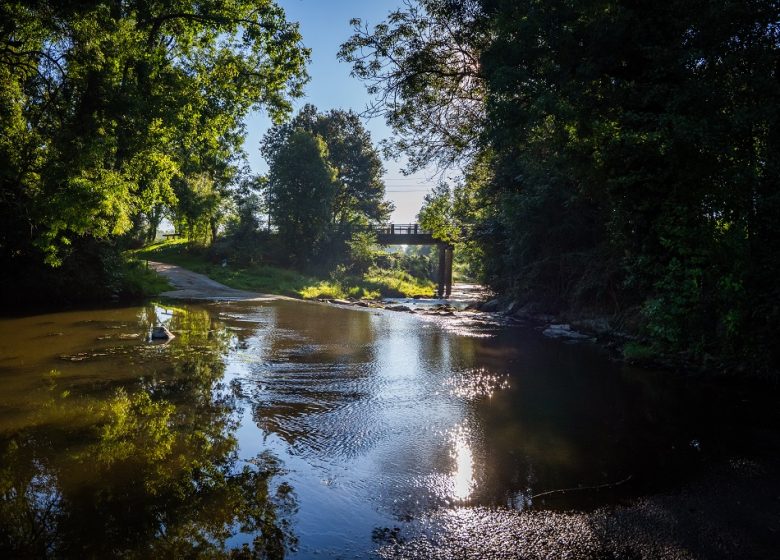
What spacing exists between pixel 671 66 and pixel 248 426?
32.7ft

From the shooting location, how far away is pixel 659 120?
876 centimetres

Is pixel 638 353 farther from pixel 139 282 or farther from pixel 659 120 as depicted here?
pixel 139 282

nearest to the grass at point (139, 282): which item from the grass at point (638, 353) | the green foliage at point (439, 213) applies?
the green foliage at point (439, 213)

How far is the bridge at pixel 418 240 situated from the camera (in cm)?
4412

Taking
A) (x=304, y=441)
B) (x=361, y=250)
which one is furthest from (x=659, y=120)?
(x=361, y=250)

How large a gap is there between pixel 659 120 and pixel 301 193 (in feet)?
107

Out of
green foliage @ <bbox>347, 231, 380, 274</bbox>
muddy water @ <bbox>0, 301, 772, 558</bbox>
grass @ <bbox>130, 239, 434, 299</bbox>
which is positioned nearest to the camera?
muddy water @ <bbox>0, 301, 772, 558</bbox>

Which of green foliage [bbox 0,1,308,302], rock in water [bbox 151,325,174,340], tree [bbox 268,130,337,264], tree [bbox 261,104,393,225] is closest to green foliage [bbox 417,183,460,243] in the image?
green foliage [bbox 0,1,308,302]

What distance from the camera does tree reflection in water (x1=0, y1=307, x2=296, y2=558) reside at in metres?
3.59

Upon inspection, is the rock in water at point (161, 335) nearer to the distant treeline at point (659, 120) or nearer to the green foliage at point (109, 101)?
the green foliage at point (109, 101)

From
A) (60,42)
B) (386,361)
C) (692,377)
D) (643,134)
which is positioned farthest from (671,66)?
(60,42)

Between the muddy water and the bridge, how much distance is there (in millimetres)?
32401

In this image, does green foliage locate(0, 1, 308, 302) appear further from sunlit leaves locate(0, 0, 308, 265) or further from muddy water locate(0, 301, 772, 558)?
muddy water locate(0, 301, 772, 558)

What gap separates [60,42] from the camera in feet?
46.7
